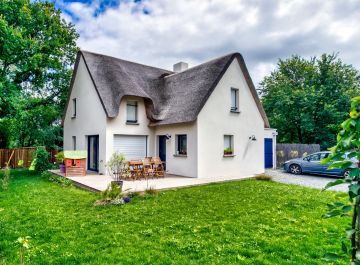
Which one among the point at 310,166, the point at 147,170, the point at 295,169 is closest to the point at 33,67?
the point at 147,170

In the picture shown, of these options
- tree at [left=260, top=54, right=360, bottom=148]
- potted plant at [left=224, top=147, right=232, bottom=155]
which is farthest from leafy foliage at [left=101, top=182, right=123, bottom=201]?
tree at [left=260, top=54, right=360, bottom=148]

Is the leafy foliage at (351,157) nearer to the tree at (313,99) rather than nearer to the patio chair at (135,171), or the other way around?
the patio chair at (135,171)

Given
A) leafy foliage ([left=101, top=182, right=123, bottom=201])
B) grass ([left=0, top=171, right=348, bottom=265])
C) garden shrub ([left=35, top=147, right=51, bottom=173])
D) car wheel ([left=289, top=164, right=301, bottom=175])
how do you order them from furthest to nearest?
car wheel ([left=289, top=164, right=301, bottom=175]) → garden shrub ([left=35, top=147, right=51, bottom=173]) → leafy foliage ([left=101, top=182, right=123, bottom=201]) → grass ([left=0, top=171, right=348, bottom=265])

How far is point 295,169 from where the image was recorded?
15742 mm

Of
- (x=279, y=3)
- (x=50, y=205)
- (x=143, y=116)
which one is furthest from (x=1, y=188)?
(x=279, y=3)

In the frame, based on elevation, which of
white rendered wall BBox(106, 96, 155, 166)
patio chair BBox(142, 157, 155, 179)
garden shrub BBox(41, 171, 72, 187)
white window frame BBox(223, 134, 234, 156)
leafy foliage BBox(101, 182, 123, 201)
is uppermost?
white rendered wall BBox(106, 96, 155, 166)

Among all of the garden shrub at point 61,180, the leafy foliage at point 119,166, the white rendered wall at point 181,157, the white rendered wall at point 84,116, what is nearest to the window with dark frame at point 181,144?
the white rendered wall at point 181,157

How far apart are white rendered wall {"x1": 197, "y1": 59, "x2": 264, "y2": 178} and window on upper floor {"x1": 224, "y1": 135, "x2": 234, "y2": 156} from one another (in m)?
0.21

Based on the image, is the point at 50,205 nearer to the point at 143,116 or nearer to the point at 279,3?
the point at 143,116

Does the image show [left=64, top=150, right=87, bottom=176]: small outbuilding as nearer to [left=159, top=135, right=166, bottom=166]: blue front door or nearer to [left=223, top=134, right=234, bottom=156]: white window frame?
[left=159, top=135, right=166, bottom=166]: blue front door

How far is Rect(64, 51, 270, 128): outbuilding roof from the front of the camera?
43.6ft

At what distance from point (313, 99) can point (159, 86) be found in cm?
1546

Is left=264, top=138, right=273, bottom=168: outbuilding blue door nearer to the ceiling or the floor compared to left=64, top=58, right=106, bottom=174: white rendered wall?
nearer to the floor

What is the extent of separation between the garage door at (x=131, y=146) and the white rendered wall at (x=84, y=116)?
0.87 m
